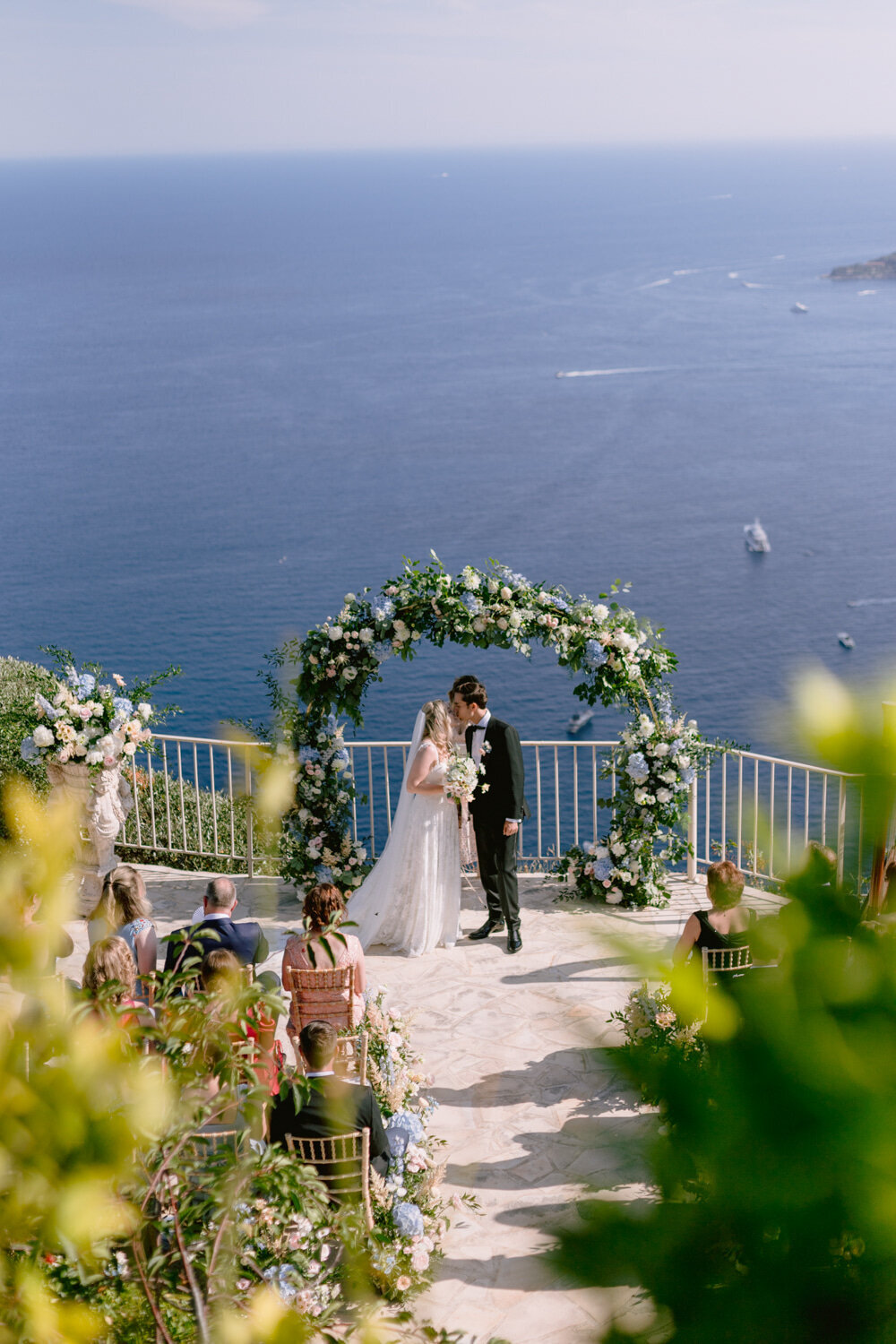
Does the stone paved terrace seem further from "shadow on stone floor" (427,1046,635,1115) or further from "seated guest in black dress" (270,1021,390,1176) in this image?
"seated guest in black dress" (270,1021,390,1176)

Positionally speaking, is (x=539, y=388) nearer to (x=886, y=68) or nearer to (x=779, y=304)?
(x=779, y=304)

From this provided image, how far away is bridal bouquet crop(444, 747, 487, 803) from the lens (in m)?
8.19

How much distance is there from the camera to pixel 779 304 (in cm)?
12162

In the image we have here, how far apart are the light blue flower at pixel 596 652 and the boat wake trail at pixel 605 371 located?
9122 centimetres

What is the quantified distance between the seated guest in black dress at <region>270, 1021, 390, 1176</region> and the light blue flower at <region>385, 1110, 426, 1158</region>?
31cm

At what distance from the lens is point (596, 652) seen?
30.8 feet

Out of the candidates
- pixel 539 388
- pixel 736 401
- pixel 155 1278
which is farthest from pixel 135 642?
pixel 155 1278

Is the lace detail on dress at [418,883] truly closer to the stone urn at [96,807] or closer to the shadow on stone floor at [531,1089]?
the shadow on stone floor at [531,1089]

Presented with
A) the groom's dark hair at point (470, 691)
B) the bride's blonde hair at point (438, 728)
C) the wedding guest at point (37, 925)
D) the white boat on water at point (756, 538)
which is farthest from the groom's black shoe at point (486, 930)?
the white boat on water at point (756, 538)

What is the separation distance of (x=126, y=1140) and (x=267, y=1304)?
0.38 meters

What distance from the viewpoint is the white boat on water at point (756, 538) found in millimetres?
68188

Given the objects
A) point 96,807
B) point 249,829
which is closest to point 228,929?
point 96,807

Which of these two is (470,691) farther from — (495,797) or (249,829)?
(249,829)

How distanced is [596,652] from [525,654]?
0.51 metres
